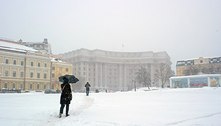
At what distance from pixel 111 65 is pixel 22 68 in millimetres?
113191


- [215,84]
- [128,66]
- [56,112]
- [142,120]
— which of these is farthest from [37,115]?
[128,66]

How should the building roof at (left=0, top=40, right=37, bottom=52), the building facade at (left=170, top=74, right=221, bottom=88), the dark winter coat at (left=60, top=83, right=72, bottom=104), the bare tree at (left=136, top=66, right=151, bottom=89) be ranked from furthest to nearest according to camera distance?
the bare tree at (left=136, top=66, right=151, bottom=89)
the building roof at (left=0, top=40, right=37, bottom=52)
the building facade at (left=170, top=74, right=221, bottom=88)
the dark winter coat at (left=60, top=83, right=72, bottom=104)

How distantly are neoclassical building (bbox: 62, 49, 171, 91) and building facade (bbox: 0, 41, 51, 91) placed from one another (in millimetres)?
81789

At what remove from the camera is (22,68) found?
270 feet

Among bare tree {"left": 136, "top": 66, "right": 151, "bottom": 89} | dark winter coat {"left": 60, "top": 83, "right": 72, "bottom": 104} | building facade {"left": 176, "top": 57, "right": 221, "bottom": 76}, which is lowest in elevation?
dark winter coat {"left": 60, "top": 83, "right": 72, "bottom": 104}

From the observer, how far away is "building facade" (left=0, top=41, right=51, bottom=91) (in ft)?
256

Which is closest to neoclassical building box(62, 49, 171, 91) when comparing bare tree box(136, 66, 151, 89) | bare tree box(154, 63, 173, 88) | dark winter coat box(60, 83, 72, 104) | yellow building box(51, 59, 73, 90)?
bare tree box(136, 66, 151, 89)

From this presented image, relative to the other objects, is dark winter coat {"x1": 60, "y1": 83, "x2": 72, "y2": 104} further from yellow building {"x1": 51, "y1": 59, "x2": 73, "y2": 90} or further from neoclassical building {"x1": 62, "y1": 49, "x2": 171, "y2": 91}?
neoclassical building {"x1": 62, "y1": 49, "x2": 171, "y2": 91}

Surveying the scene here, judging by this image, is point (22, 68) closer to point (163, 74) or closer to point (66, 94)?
point (163, 74)

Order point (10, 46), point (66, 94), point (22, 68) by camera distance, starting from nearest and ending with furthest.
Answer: point (66, 94) < point (10, 46) < point (22, 68)

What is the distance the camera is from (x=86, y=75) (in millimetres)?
171625

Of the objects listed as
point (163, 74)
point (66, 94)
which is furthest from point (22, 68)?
point (66, 94)

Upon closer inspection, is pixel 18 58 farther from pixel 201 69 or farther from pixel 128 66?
pixel 128 66

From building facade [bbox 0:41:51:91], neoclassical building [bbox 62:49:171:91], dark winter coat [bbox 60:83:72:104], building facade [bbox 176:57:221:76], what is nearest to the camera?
dark winter coat [bbox 60:83:72:104]
